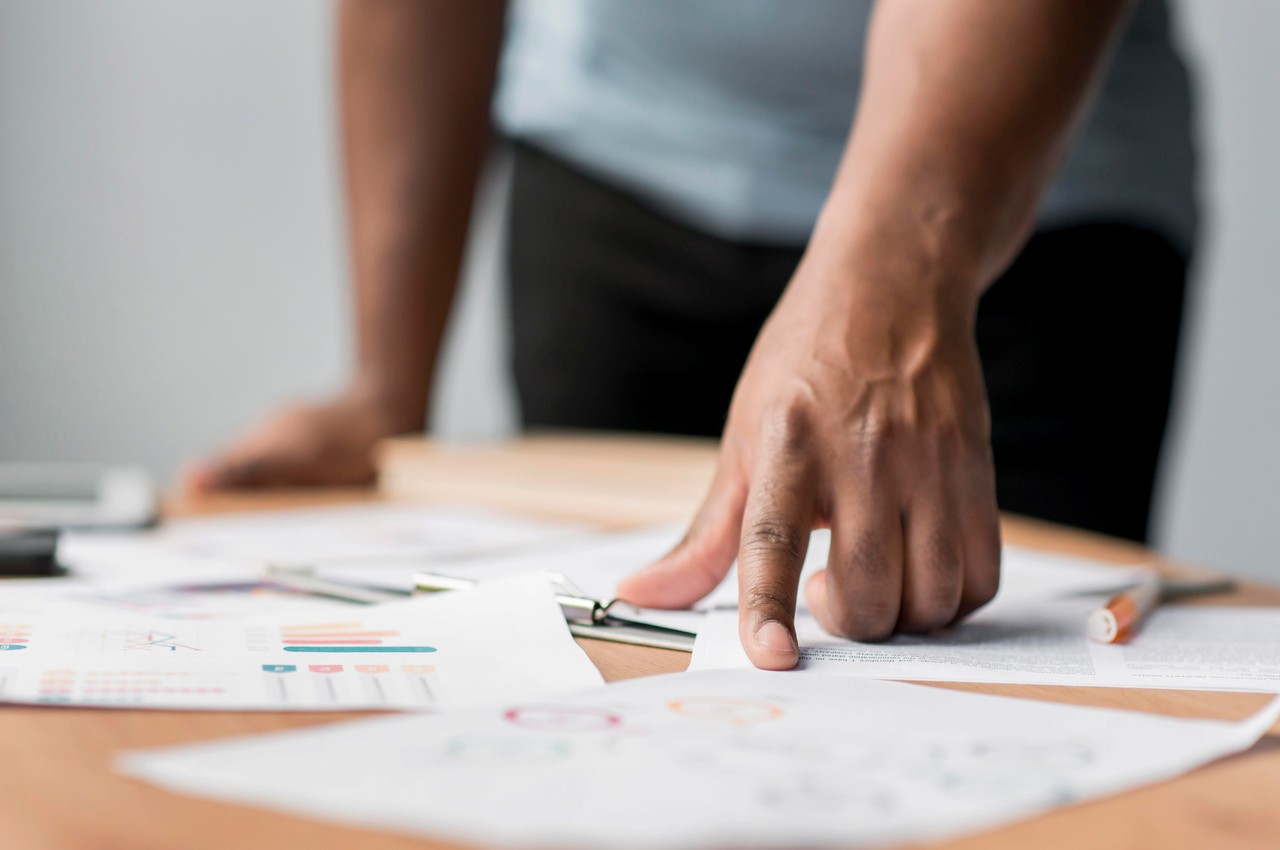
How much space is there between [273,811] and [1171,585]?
0.52 metres

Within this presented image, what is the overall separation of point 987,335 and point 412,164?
680 mm

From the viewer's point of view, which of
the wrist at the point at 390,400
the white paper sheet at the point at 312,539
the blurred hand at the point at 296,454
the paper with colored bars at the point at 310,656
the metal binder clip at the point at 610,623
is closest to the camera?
the paper with colored bars at the point at 310,656

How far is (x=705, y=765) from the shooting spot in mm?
281

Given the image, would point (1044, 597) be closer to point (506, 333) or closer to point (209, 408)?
point (506, 333)

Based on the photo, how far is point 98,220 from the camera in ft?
8.68

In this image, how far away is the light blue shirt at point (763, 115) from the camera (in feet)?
3.57

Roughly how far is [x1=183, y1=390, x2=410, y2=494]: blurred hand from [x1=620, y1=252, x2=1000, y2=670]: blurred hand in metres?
0.68

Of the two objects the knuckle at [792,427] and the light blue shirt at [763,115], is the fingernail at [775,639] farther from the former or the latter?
the light blue shirt at [763,115]

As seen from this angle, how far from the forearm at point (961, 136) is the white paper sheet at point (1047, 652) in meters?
0.15

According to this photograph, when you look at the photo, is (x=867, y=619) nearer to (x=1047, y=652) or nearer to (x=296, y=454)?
(x=1047, y=652)

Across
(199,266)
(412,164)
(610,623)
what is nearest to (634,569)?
(610,623)

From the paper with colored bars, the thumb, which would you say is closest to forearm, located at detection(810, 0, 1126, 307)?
the thumb

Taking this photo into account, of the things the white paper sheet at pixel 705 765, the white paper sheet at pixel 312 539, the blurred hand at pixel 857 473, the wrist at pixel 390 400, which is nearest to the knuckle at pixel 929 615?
the blurred hand at pixel 857 473

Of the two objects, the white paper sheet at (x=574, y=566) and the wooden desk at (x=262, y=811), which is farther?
the white paper sheet at (x=574, y=566)
